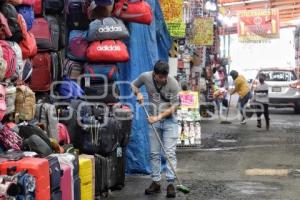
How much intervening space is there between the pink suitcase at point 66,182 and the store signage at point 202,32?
12.7 meters

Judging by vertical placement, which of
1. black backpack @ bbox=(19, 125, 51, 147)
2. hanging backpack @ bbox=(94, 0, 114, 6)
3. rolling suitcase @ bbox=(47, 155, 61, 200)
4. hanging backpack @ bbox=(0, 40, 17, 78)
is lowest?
rolling suitcase @ bbox=(47, 155, 61, 200)

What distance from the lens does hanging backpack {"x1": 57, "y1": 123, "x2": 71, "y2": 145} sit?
7.31 meters

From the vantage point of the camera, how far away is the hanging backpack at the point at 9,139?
6.06 meters

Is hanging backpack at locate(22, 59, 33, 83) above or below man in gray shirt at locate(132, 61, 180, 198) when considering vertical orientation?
above

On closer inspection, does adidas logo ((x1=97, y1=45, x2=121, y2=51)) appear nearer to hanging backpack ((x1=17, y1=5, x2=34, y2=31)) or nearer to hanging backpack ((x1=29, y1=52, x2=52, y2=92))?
hanging backpack ((x1=29, y1=52, x2=52, y2=92))

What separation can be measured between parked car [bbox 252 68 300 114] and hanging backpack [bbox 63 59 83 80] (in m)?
14.6

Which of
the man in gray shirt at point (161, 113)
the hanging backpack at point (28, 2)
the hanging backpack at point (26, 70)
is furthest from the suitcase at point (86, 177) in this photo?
the hanging backpack at point (28, 2)

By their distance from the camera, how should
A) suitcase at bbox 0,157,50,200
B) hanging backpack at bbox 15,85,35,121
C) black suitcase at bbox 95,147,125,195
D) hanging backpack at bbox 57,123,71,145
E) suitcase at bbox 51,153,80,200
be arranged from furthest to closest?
black suitcase at bbox 95,147,125,195 < hanging backpack at bbox 57,123,71,145 < hanging backpack at bbox 15,85,35,121 < suitcase at bbox 51,153,80,200 < suitcase at bbox 0,157,50,200

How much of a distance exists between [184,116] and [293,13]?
104ft

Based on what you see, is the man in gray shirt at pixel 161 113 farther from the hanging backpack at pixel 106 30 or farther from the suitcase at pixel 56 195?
the suitcase at pixel 56 195

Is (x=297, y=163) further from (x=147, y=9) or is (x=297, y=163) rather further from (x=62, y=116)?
(x=62, y=116)

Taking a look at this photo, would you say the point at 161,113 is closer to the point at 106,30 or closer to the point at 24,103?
the point at 106,30

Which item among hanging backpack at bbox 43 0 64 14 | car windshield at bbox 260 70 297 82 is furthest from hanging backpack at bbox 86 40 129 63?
car windshield at bbox 260 70 297 82

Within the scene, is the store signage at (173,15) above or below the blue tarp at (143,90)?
above
